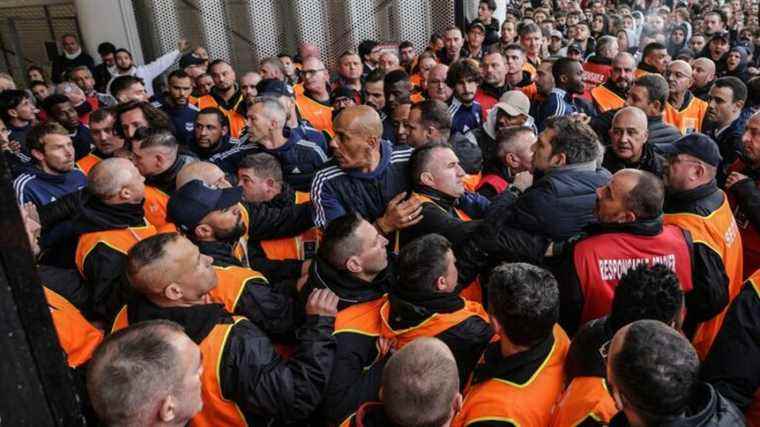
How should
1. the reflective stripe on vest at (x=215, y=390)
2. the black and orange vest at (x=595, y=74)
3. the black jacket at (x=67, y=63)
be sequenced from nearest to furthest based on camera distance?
the reflective stripe on vest at (x=215, y=390), the black and orange vest at (x=595, y=74), the black jacket at (x=67, y=63)

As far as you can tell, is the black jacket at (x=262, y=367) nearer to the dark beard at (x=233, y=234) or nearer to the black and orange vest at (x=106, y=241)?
the dark beard at (x=233, y=234)

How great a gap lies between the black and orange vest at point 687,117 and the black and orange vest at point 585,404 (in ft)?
13.3

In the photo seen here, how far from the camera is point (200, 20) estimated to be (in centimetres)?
884

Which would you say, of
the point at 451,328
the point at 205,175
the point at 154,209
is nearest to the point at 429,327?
the point at 451,328

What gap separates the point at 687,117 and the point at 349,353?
14.6 ft

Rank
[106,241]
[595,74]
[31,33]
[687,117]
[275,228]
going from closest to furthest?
[106,241], [275,228], [687,117], [595,74], [31,33]

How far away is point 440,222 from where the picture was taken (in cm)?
319

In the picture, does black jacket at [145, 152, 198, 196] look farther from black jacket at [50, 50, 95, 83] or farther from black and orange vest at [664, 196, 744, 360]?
black jacket at [50, 50, 95, 83]

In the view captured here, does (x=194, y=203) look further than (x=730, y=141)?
No

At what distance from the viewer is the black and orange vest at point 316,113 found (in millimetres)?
6262

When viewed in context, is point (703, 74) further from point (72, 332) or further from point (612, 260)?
point (72, 332)

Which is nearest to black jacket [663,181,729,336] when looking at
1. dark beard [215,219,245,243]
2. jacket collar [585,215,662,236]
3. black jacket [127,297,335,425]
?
jacket collar [585,215,662,236]

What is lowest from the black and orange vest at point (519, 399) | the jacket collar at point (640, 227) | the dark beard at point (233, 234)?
the dark beard at point (233, 234)

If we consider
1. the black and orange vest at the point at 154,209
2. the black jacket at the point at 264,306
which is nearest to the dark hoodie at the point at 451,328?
the black jacket at the point at 264,306
